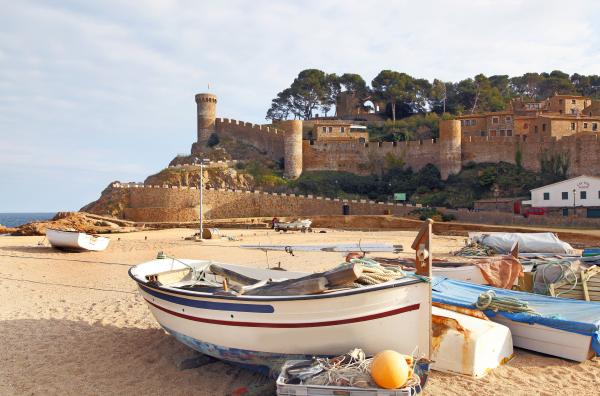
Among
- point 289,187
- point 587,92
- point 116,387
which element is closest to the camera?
point 116,387

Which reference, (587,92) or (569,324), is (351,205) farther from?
(587,92)

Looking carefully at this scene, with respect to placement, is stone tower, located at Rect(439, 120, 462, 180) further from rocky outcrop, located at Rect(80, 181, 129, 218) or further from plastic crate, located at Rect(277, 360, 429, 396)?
plastic crate, located at Rect(277, 360, 429, 396)

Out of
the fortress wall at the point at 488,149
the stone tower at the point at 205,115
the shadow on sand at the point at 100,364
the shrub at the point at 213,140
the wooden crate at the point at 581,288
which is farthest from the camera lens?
the stone tower at the point at 205,115

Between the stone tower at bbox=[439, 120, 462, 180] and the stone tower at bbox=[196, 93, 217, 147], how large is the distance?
77.0ft

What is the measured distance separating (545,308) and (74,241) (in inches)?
643

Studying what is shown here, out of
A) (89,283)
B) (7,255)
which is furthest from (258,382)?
(7,255)

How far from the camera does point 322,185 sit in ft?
135

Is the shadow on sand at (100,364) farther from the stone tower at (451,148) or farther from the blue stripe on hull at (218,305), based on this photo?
the stone tower at (451,148)

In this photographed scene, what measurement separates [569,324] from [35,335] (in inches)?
311

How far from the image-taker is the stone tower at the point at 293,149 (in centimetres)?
4375

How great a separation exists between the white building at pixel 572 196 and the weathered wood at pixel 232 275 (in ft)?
83.3

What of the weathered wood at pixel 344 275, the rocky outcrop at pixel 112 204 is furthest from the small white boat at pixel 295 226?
the weathered wood at pixel 344 275

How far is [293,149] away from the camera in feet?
144

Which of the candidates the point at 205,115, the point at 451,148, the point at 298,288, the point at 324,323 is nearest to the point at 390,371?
the point at 324,323
